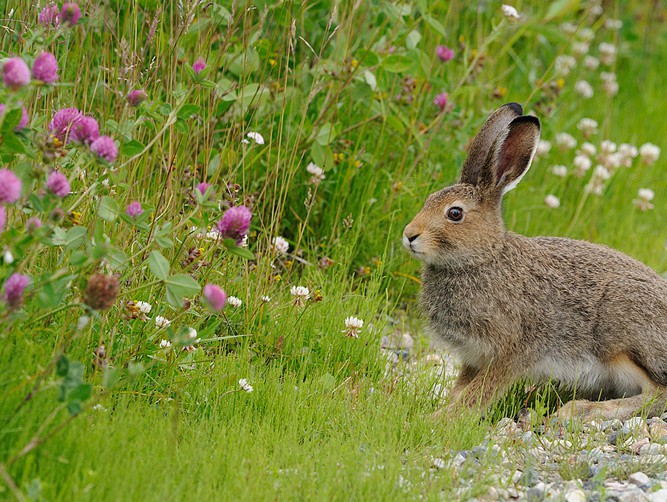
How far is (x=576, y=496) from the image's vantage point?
391 cm

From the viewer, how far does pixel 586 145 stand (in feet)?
26.2

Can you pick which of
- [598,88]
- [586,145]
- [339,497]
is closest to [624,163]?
[586,145]

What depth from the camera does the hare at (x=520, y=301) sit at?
17.4 feet

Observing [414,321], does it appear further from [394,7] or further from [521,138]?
[394,7]

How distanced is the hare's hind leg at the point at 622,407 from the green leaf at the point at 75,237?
8.62 ft

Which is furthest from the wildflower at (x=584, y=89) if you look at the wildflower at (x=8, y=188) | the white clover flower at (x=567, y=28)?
the wildflower at (x=8, y=188)

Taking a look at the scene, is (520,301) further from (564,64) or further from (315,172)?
(564,64)

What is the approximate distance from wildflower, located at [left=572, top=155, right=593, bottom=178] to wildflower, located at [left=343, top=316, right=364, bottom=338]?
3318mm

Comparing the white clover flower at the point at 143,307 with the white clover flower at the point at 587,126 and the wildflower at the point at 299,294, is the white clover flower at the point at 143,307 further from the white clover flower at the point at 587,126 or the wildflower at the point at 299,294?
the white clover flower at the point at 587,126

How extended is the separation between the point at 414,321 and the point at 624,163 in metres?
2.95

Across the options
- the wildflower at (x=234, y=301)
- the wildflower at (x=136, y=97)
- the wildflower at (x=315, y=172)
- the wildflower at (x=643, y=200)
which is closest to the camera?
the wildflower at (x=136, y=97)

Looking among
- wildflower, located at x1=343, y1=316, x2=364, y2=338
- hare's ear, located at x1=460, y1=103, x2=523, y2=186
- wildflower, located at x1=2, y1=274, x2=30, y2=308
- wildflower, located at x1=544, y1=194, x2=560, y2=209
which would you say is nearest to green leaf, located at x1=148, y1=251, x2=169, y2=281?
wildflower, located at x1=2, y1=274, x2=30, y2=308

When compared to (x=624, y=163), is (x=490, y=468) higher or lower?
lower

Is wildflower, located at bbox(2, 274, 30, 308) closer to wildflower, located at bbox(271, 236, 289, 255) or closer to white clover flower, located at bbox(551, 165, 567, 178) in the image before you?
wildflower, located at bbox(271, 236, 289, 255)
